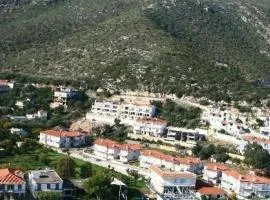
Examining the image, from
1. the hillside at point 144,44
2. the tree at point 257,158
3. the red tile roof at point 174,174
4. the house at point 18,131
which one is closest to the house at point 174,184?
the red tile roof at point 174,174

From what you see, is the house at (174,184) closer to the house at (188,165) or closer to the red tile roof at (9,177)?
the house at (188,165)

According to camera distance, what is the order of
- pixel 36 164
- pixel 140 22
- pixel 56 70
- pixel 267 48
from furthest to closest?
pixel 267 48
pixel 140 22
pixel 56 70
pixel 36 164

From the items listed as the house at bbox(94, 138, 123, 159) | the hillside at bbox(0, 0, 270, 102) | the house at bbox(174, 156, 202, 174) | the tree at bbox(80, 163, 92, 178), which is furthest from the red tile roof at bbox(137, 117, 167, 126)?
the tree at bbox(80, 163, 92, 178)

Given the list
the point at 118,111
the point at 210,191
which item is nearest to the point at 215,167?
the point at 210,191

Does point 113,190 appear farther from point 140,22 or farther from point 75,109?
point 140,22

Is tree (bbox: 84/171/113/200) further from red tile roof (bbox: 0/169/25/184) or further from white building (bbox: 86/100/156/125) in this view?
white building (bbox: 86/100/156/125)

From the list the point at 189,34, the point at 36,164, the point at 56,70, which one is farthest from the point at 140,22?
the point at 36,164
